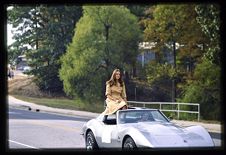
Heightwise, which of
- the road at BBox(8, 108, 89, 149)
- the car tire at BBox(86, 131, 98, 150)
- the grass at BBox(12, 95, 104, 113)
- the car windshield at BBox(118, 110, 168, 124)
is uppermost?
the car windshield at BBox(118, 110, 168, 124)

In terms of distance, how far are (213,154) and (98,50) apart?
28067 mm

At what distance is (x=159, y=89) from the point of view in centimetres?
3512

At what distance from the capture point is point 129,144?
9.11 meters

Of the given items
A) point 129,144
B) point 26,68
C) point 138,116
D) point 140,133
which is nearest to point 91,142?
point 138,116

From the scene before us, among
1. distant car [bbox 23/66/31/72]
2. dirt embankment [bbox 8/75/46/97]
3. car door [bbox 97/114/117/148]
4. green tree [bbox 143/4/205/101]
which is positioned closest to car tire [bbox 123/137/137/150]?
car door [bbox 97/114/117/148]

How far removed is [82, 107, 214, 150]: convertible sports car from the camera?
872 centimetres

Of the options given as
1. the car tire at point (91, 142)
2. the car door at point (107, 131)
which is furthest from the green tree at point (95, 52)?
the car door at point (107, 131)

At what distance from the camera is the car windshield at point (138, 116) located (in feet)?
32.4

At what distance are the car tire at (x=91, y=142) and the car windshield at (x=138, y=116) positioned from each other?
3.46 ft

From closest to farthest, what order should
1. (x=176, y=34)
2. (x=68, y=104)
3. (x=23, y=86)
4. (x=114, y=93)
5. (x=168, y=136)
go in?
1. (x=168, y=136)
2. (x=114, y=93)
3. (x=176, y=34)
4. (x=68, y=104)
5. (x=23, y=86)

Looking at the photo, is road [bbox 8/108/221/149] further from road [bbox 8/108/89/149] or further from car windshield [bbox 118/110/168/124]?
car windshield [bbox 118/110/168/124]

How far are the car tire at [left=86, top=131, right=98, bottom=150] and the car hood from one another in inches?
59.7

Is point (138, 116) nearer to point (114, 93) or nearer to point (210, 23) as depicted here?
point (114, 93)

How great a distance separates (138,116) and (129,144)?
99 cm
